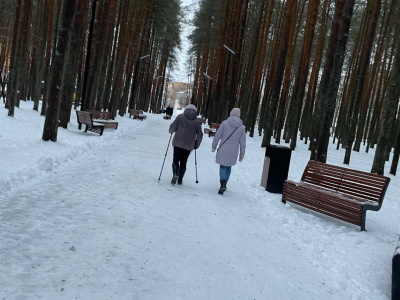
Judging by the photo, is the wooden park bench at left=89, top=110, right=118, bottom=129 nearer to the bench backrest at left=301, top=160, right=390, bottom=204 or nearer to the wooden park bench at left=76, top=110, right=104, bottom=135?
the wooden park bench at left=76, top=110, right=104, bottom=135

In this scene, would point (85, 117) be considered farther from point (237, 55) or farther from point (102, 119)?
point (237, 55)

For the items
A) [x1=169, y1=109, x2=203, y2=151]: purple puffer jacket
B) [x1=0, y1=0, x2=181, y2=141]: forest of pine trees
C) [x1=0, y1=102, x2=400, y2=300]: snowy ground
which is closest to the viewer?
[x1=0, y1=102, x2=400, y2=300]: snowy ground

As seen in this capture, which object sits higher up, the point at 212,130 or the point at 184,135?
the point at 184,135

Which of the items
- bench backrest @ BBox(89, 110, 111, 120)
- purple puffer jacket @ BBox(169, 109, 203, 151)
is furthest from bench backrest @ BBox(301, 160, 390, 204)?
bench backrest @ BBox(89, 110, 111, 120)

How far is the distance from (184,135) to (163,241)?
3.40m

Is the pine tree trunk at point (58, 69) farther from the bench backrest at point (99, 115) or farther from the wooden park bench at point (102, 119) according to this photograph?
the bench backrest at point (99, 115)

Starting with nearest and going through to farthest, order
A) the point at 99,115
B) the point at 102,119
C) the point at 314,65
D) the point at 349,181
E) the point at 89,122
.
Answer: the point at 349,181
the point at 89,122
the point at 99,115
the point at 102,119
the point at 314,65

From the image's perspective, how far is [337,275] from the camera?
13.1 feet

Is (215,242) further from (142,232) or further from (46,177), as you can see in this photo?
(46,177)

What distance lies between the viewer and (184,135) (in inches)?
282

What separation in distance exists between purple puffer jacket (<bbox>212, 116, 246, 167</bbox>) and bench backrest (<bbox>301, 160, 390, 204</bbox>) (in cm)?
161

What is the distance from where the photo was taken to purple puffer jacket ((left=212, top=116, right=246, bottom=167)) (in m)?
7.39

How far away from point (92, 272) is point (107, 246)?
0.58 meters

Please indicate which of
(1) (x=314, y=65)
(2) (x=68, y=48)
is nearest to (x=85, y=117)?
(2) (x=68, y=48)
